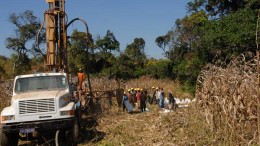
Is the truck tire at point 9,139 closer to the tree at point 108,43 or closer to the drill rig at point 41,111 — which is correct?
the drill rig at point 41,111

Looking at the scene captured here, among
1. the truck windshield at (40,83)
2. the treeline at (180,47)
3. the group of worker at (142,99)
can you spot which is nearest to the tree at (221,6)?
the treeline at (180,47)

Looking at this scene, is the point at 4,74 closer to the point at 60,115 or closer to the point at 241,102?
the point at 60,115

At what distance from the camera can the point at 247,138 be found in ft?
27.7

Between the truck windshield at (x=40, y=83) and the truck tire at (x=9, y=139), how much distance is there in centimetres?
139

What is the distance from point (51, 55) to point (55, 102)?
4.31 meters

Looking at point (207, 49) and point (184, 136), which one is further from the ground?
point (207, 49)

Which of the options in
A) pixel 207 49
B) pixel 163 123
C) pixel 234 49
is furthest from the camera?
pixel 207 49

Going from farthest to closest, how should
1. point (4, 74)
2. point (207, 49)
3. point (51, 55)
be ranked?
point (4, 74)
point (207, 49)
point (51, 55)

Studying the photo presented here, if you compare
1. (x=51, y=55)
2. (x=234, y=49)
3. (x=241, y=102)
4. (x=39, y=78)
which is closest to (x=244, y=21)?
(x=234, y=49)

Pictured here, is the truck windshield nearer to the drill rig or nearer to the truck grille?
the drill rig

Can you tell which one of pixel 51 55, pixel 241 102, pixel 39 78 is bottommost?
pixel 241 102

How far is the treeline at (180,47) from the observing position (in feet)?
92.7

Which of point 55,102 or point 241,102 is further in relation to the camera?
point 55,102

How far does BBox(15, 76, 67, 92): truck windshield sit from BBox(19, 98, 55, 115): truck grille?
1.15 meters
